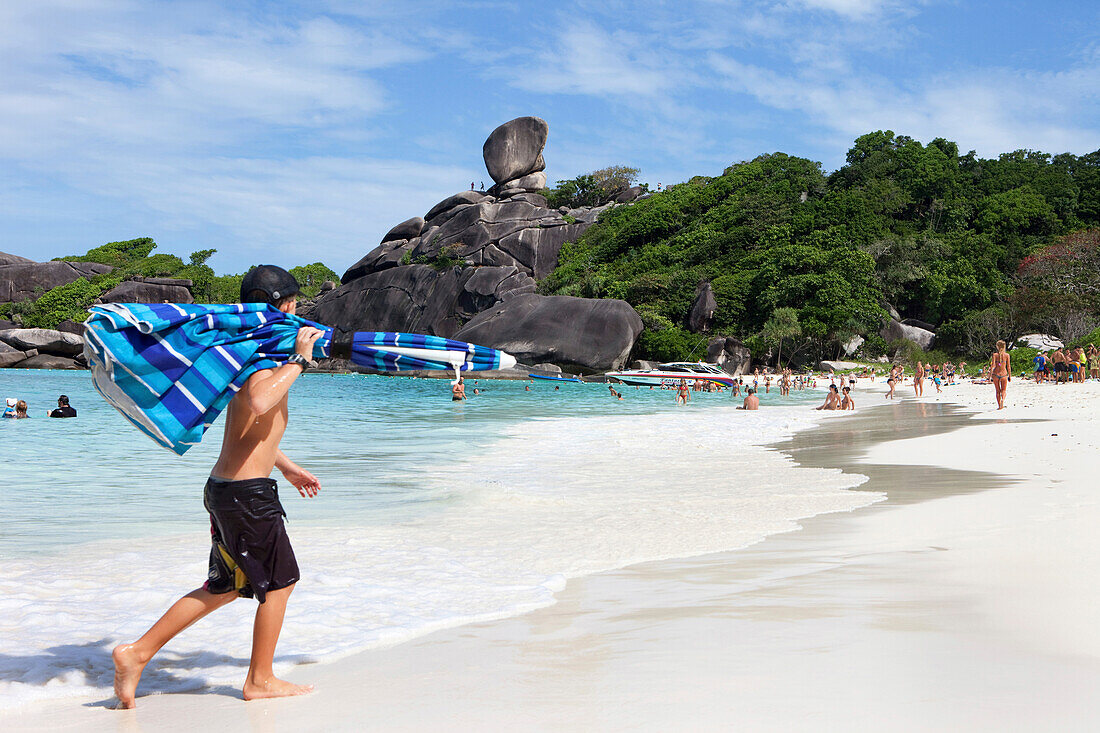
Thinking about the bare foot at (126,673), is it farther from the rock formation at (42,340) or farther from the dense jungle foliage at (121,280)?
the rock formation at (42,340)

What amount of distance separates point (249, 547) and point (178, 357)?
0.74m

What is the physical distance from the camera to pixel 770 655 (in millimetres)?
3078

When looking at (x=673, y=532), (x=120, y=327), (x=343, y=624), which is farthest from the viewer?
(x=673, y=532)

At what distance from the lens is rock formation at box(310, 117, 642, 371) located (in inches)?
1863

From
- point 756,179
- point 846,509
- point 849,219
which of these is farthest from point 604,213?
point 846,509

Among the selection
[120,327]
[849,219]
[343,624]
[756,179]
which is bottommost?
[343,624]

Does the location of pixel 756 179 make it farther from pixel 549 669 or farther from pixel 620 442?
pixel 549 669

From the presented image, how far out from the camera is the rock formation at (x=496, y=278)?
4731 centimetres

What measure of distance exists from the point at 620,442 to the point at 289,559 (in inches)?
442

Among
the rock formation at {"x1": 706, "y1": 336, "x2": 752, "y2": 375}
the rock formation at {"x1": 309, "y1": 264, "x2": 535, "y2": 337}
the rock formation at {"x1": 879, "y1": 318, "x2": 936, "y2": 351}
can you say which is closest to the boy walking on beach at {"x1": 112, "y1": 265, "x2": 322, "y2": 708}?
the rock formation at {"x1": 706, "y1": 336, "x2": 752, "y2": 375}

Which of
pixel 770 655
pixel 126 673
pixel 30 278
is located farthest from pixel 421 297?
pixel 770 655

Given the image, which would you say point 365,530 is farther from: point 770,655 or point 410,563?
point 770,655

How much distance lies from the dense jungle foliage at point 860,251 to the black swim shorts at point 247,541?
45970 millimetres

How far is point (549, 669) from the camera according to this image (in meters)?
3.13
